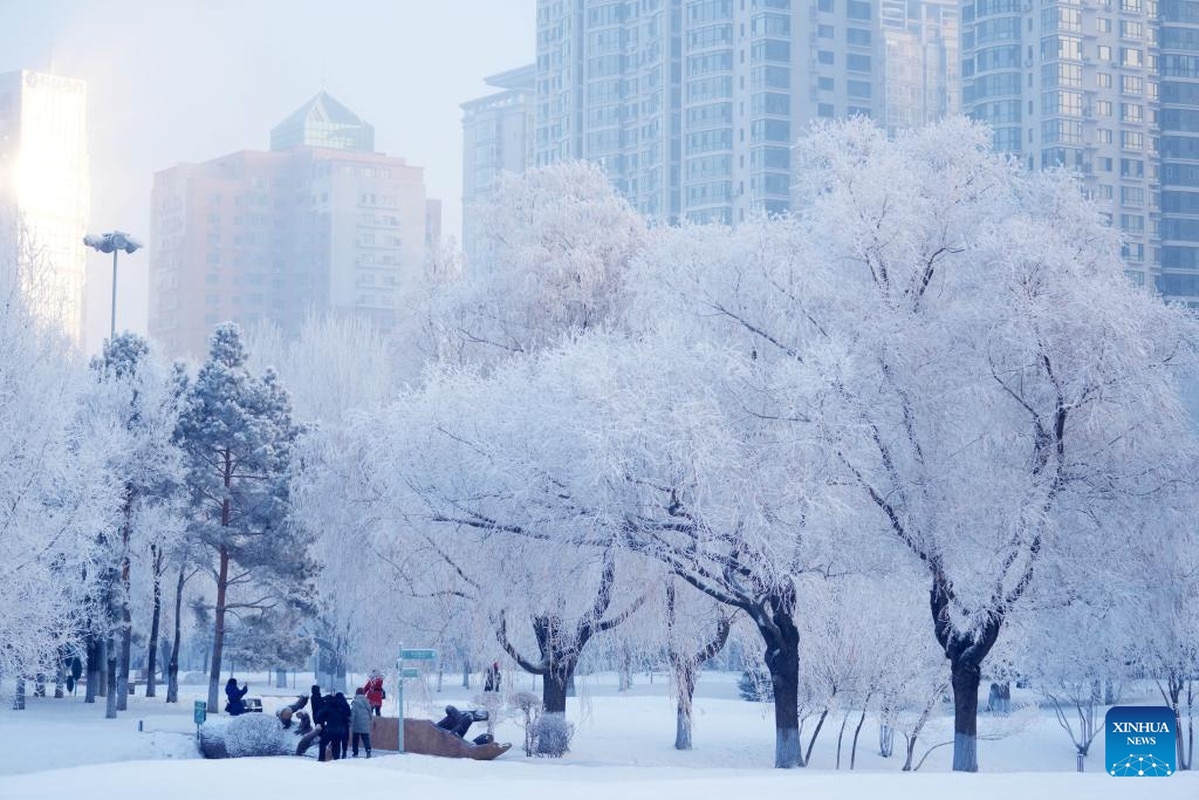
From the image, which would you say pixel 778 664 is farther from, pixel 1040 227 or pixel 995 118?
pixel 995 118

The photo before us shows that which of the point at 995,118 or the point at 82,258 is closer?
the point at 82,258

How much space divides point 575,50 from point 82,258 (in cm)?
6690

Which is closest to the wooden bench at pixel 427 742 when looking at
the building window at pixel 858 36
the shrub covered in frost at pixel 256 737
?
the shrub covered in frost at pixel 256 737

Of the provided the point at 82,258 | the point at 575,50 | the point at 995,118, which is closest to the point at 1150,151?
the point at 995,118

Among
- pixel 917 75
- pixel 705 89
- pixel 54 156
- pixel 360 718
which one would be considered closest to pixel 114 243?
pixel 360 718

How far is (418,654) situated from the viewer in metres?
30.0

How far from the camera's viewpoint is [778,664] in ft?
110

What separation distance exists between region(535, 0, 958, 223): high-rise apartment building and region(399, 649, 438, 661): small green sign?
113986mm

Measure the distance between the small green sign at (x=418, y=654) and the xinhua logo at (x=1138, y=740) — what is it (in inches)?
615

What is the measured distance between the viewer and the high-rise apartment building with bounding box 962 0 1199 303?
145000mm

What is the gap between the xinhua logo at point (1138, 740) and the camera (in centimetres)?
1653

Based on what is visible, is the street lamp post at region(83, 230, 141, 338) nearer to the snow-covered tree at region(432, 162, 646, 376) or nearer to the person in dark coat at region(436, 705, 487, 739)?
the snow-covered tree at region(432, 162, 646, 376)

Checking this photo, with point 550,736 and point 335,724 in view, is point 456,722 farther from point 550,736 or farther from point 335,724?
point 335,724

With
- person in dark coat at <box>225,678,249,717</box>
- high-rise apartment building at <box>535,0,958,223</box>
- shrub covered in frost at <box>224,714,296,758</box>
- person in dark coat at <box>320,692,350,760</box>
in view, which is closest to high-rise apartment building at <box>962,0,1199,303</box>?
high-rise apartment building at <box>535,0,958,223</box>
